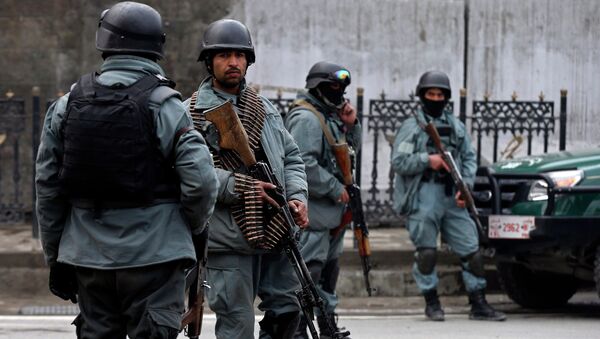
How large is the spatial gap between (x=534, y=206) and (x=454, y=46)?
477 centimetres

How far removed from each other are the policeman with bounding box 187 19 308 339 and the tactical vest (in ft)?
3.63

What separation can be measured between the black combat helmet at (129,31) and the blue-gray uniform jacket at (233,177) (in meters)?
1.10

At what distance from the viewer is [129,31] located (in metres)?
5.82

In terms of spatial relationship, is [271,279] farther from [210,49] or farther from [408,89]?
[408,89]

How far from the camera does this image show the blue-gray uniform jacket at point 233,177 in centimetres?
682

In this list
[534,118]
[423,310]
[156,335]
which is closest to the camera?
[156,335]

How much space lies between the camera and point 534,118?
13219 millimetres

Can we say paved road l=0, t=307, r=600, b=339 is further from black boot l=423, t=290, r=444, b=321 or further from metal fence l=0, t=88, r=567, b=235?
metal fence l=0, t=88, r=567, b=235

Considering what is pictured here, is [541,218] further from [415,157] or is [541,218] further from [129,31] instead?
[129,31]

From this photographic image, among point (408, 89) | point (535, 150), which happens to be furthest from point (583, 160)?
point (408, 89)

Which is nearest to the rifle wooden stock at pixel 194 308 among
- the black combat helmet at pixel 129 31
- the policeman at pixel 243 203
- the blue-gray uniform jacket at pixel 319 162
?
the policeman at pixel 243 203

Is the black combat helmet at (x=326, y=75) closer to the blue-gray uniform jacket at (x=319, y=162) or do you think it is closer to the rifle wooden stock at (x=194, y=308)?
the blue-gray uniform jacket at (x=319, y=162)

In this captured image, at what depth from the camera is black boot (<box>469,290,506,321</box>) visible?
1088 centimetres

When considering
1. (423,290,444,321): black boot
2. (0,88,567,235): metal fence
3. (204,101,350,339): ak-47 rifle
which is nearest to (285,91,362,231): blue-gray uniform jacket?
(423,290,444,321): black boot
